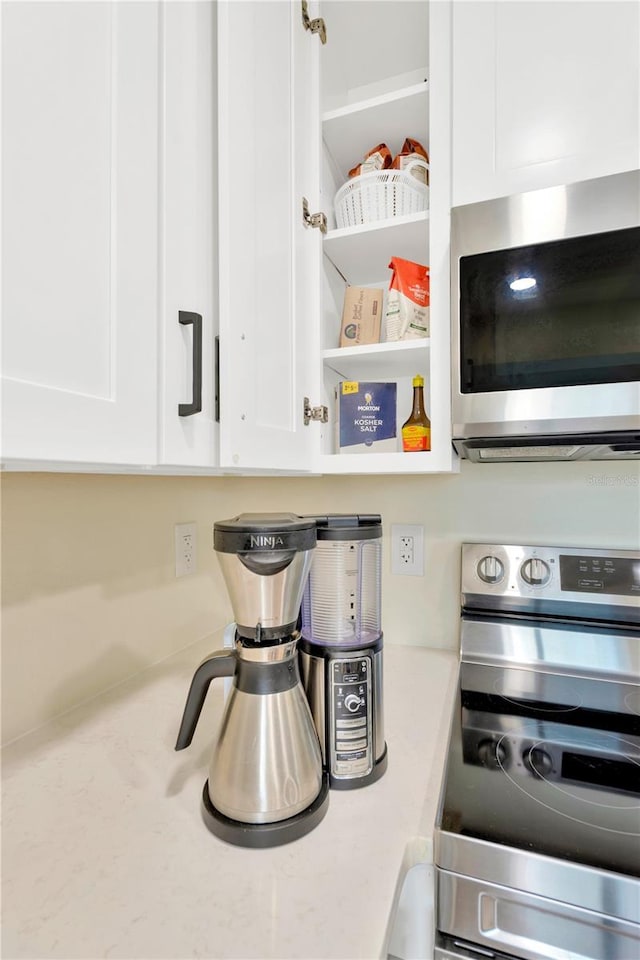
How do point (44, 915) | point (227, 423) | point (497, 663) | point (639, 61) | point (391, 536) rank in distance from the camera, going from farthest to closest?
point (391, 536)
point (497, 663)
point (639, 61)
point (227, 423)
point (44, 915)

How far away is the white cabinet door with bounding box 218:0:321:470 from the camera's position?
700 mm

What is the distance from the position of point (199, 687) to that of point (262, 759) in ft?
0.38

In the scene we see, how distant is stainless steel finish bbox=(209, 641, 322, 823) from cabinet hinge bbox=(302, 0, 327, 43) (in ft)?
4.27

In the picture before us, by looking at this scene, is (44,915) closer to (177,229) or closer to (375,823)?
(375,823)

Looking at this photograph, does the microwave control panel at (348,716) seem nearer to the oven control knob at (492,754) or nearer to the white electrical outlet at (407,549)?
the oven control knob at (492,754)

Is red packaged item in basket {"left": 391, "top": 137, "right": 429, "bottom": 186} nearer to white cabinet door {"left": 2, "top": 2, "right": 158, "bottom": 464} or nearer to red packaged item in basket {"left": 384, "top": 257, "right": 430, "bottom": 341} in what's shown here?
red packaged item in basket {"left": 384, "top": 257, "right": 430, "bottom": 341}

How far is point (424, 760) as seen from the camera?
74 centimetres

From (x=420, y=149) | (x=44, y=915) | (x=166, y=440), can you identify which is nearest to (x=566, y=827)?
(x=44, y=915)

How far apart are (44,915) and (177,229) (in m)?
0.81

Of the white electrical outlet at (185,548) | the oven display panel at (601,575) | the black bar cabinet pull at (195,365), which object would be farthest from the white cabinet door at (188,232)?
the oven display panel at (601,575)

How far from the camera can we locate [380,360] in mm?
1105

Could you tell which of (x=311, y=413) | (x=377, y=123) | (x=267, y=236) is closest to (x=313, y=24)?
(x=377, y=123)

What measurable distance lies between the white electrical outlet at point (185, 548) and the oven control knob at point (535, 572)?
0.84 m

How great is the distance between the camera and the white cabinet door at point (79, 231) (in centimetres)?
44
